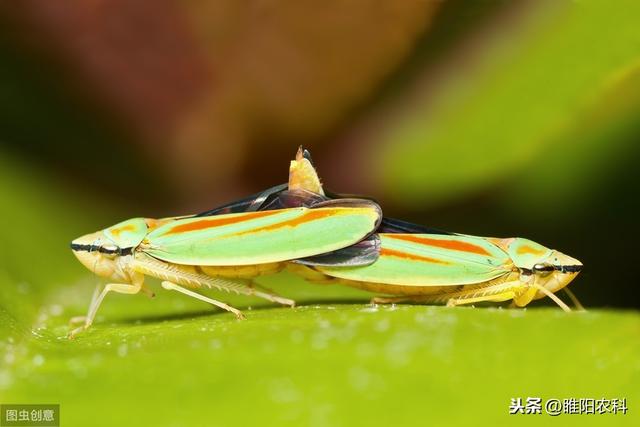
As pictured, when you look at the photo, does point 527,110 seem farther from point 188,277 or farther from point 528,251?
point 188,277

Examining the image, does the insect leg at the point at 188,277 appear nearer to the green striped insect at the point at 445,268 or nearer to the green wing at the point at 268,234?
the green wing at the point at 268,234

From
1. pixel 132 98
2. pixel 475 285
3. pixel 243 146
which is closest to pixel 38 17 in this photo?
pixel 132 98

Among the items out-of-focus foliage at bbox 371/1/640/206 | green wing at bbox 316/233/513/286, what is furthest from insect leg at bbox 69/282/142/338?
out-of-focus foliage at bbox 371/1/640/206

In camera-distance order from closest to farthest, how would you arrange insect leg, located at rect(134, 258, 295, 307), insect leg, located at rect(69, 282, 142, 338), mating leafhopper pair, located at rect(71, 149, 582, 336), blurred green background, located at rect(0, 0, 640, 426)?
blurred green background, located at rect(0, 0, 640, 426)
insect leg, located at rect(69, 282, 142, 338)
mating leafhopper pair, located at rect(71, 149, 582, 336)
insect leg, located at rect(134, 258, 295, 307)

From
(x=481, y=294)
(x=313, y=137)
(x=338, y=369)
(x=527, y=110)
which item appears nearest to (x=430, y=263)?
(x=481, y=294)

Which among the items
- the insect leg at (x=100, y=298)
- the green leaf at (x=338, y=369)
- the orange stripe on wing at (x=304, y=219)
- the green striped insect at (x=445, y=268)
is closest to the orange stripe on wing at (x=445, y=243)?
the green striped insect at (x=445, y=268)

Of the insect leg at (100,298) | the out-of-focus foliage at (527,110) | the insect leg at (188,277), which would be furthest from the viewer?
the insect leg at (188,277)

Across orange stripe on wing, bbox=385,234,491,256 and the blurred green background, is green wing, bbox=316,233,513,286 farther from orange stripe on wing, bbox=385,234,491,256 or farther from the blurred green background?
the blurred green background
